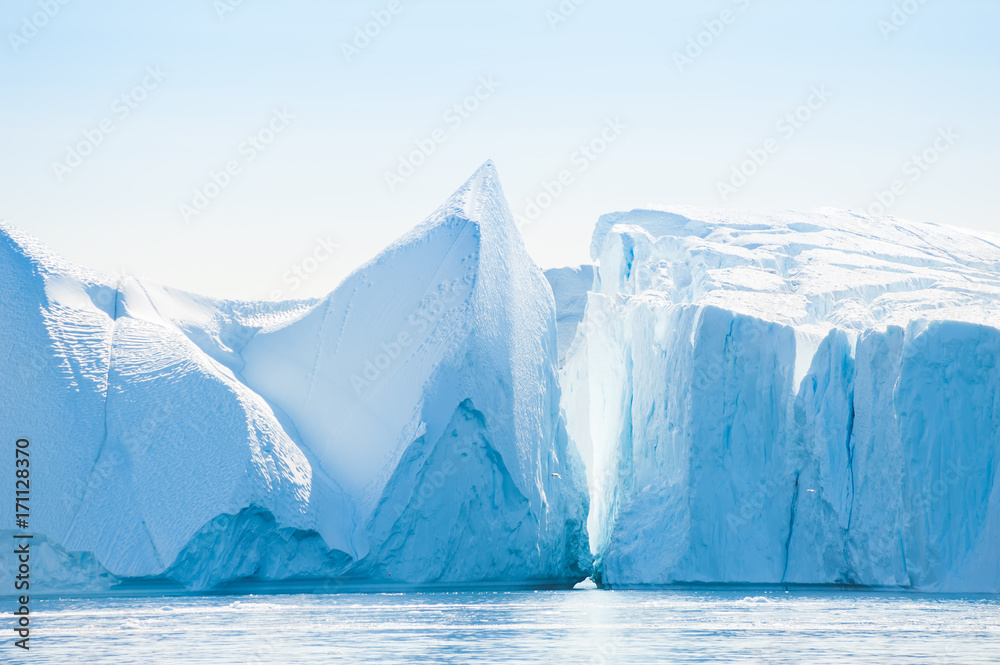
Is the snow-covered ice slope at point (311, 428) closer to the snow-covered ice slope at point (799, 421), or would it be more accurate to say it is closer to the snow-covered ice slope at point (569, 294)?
the snow-covered ice slope at point (799, 421)

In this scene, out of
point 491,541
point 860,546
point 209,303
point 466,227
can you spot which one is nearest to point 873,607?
point 860,546

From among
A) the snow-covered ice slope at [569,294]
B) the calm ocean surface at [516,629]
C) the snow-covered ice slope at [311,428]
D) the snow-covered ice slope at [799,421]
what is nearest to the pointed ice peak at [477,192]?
the snow-covered ice slope at [311,428]

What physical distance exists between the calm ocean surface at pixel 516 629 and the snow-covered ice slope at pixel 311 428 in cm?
107

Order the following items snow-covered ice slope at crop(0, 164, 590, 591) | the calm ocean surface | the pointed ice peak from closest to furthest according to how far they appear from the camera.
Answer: the calm ocean surface
snow-covered ice slope at crop(0, 164, 590, 591)
the pointed ice peak

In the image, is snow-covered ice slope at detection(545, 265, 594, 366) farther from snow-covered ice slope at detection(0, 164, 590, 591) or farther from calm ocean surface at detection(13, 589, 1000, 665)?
calm ocean surface at detection(13, 589, 1000, 665)

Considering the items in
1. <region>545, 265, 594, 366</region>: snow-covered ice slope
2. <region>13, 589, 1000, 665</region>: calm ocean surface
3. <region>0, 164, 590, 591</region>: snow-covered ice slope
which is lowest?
<region>13, 589, 1000, 665</region>: calm ocean surface

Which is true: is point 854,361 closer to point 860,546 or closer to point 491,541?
point 860,546

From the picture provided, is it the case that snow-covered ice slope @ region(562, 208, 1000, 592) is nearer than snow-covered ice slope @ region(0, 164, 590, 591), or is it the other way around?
snow-covered ice slope @ region(0, 164, 590, 591)

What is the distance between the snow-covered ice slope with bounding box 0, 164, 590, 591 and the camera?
19.2 meters

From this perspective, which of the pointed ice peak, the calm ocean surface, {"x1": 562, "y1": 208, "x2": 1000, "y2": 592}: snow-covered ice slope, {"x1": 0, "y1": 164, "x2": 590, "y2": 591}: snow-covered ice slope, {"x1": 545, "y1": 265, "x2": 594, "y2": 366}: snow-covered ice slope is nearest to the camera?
the calm ocean surface

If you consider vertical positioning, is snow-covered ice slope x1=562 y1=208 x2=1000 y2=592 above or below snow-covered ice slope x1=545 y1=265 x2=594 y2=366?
below

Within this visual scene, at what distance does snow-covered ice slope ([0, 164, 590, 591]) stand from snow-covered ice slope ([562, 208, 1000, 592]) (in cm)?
197

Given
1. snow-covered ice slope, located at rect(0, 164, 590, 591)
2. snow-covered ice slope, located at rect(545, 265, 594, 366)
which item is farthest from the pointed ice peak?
snow-covered ice slope, located at rect(545, 265, 594, 366)

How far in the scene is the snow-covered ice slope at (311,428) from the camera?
1916 cm
